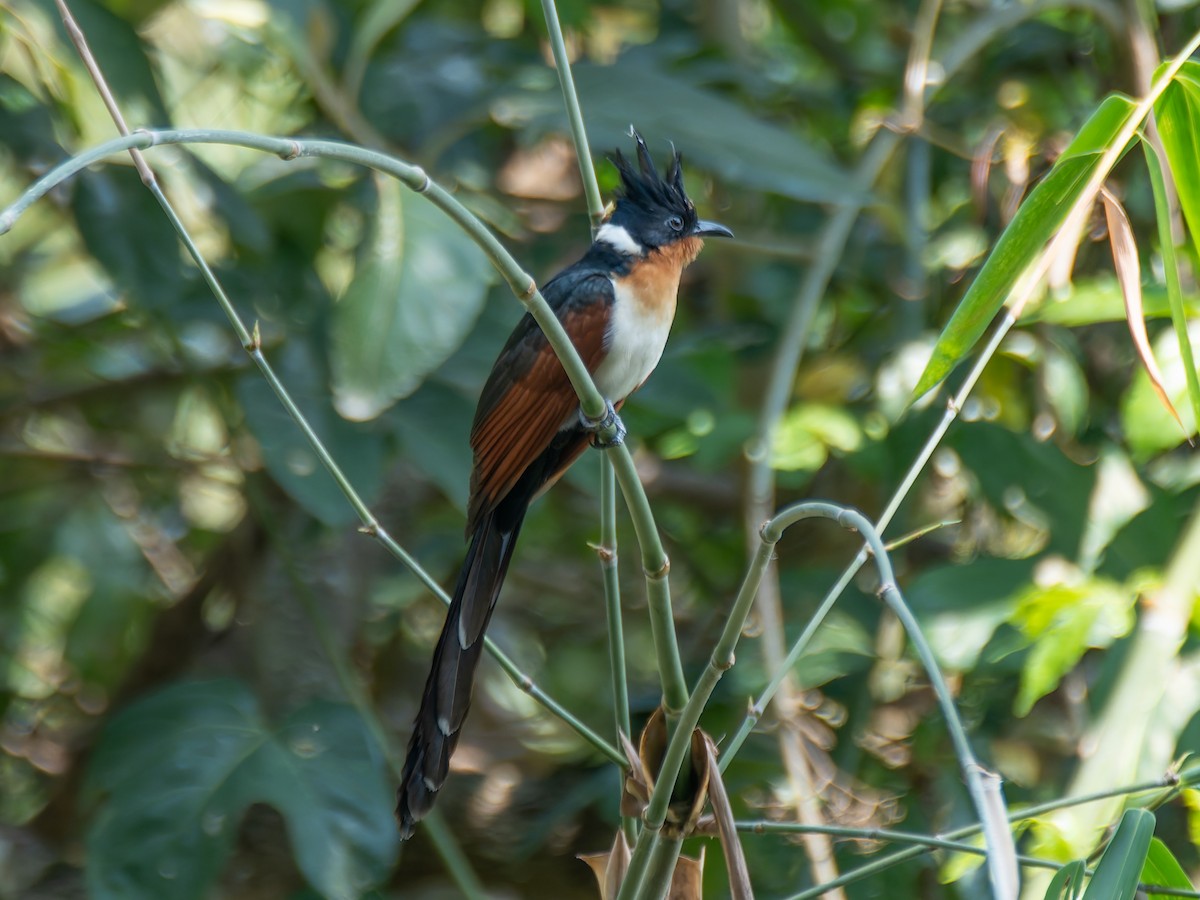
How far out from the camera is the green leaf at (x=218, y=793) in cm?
258

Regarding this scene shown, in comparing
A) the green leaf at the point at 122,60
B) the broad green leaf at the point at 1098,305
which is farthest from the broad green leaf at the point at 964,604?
the green leaf at the point at 122,60

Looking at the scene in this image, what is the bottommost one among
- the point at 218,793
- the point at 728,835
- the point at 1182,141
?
the point at 218,793

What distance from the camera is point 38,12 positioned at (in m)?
2.65

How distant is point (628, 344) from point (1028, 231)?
1.09 meters

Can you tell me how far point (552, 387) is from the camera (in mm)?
2346

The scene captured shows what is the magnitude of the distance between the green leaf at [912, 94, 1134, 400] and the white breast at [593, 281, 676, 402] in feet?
3.36

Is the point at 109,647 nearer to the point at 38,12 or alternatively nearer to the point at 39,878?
the point at 39,878

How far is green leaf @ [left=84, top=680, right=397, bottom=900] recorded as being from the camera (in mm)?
2578

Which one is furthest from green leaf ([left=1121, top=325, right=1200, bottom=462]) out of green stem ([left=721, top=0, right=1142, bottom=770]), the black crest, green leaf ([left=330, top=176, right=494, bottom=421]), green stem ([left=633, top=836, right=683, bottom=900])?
green stem ([left=633, top=836, right=683, bottom=900])

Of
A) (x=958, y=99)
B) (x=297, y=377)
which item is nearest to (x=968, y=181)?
(x=958, y=99)

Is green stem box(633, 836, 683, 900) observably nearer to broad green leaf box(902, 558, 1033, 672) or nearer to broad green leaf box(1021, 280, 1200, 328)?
broad green leaf box(902, 558, 1033, 672)

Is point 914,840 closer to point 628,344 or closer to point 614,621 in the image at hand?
point 614,621

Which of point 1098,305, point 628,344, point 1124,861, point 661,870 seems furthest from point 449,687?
point 1098,305

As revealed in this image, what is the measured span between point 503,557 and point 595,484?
644 mm
